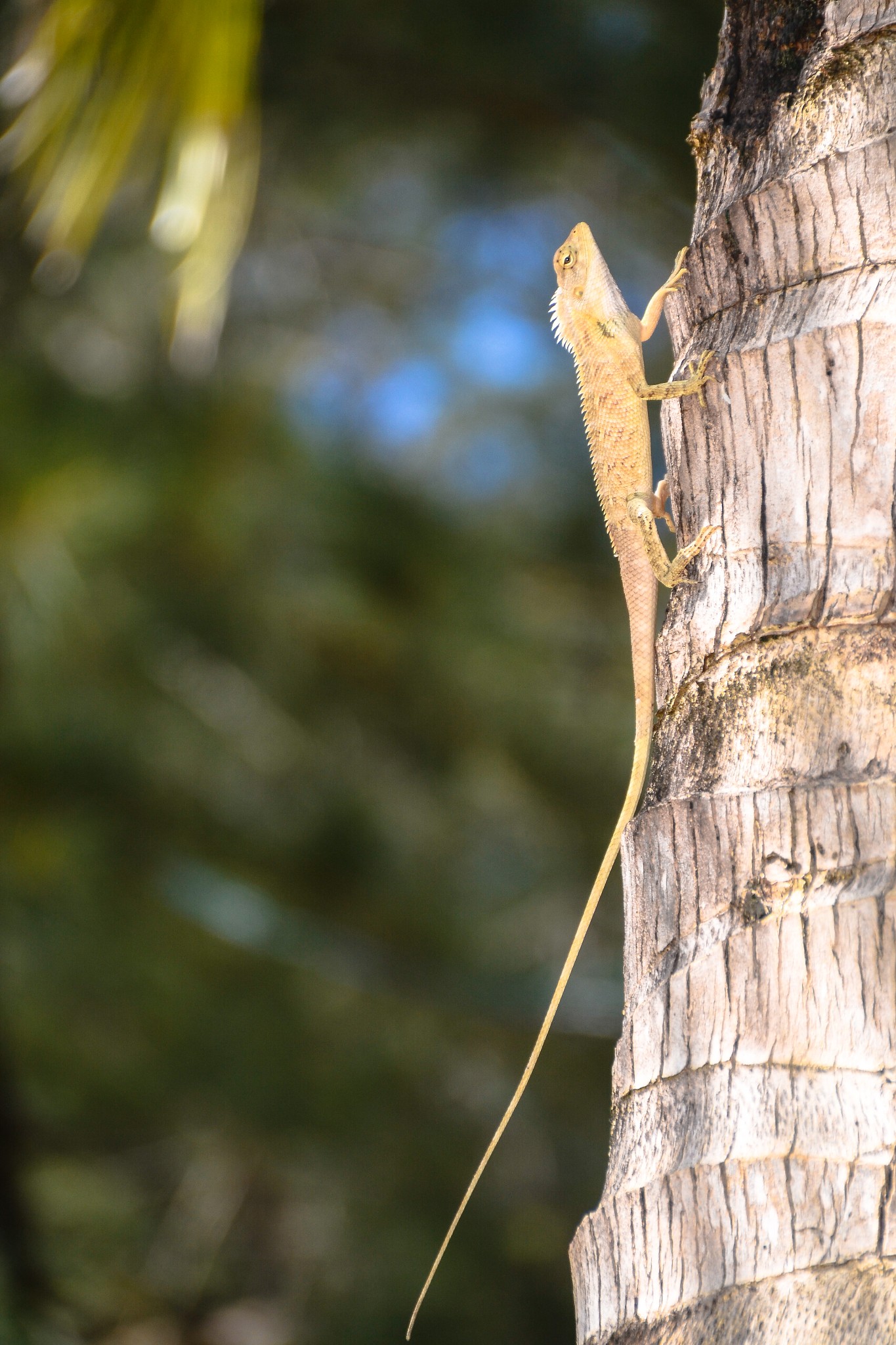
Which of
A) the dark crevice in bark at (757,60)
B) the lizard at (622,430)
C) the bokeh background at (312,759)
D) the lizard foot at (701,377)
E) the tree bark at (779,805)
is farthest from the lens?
the bokeh background at (312,759)

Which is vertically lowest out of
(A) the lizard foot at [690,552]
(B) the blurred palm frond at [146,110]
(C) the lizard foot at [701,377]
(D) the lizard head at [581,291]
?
(A) the lizard foot at [690,552]

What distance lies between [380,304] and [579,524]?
4.40 m

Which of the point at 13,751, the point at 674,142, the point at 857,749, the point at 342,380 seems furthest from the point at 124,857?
the point at 342,380

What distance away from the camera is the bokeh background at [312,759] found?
5719mm

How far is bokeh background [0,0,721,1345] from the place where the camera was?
5.72 meters

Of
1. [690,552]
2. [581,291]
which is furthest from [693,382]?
[581,291]

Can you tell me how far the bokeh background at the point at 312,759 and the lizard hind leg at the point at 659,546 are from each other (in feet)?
6.81

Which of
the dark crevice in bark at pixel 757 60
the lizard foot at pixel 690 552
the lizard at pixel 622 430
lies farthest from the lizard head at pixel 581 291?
the lizard foot at pixel 690 552

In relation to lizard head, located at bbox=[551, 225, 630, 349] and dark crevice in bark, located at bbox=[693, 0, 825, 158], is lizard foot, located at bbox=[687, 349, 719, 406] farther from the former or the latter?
lizard head, located at bbox=[551, 225, 630, 349]

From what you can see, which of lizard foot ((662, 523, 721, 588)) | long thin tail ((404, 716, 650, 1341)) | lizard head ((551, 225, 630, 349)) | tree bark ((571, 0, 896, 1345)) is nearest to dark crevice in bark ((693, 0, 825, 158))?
tree bark ((571, 0, 896, 1345))

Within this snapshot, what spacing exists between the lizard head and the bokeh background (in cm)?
124

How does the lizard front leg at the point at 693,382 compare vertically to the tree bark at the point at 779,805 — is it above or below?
above

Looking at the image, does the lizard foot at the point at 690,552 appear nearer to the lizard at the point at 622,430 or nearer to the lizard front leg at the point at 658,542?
the lizard front leg at the point at 658,542

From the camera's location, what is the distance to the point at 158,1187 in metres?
8.89
